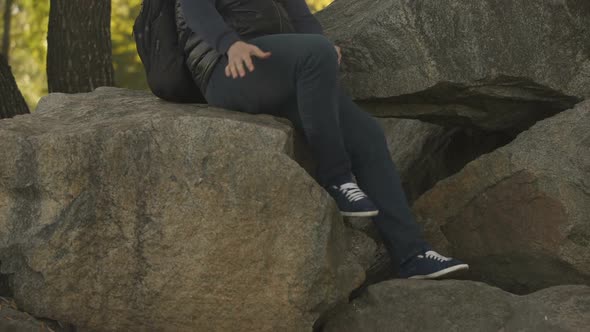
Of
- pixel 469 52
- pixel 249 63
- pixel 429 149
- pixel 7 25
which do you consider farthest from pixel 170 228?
pixel 7 25

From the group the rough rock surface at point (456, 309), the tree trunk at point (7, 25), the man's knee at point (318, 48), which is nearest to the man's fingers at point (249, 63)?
the man's knee at point (318, 48)

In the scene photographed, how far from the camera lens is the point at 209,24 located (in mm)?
4574

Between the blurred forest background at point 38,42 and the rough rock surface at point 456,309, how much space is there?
8961 millimetres

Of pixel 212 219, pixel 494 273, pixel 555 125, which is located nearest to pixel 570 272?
pixel 494 273

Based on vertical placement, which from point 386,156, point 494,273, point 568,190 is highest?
point 386,156

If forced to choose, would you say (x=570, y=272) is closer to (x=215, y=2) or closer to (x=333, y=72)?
(x=333, y=72)

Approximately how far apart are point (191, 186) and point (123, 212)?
0.33m

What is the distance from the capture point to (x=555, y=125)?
5.26 metres

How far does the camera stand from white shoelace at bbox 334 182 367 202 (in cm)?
454

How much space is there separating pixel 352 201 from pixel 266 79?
2.25 ft

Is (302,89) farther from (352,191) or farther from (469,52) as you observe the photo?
(469,52)

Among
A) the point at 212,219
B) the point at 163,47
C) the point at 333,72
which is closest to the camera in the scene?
the point at 212,219

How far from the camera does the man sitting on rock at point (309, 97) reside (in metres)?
4.49

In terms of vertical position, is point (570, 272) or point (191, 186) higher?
point (191, 186)
